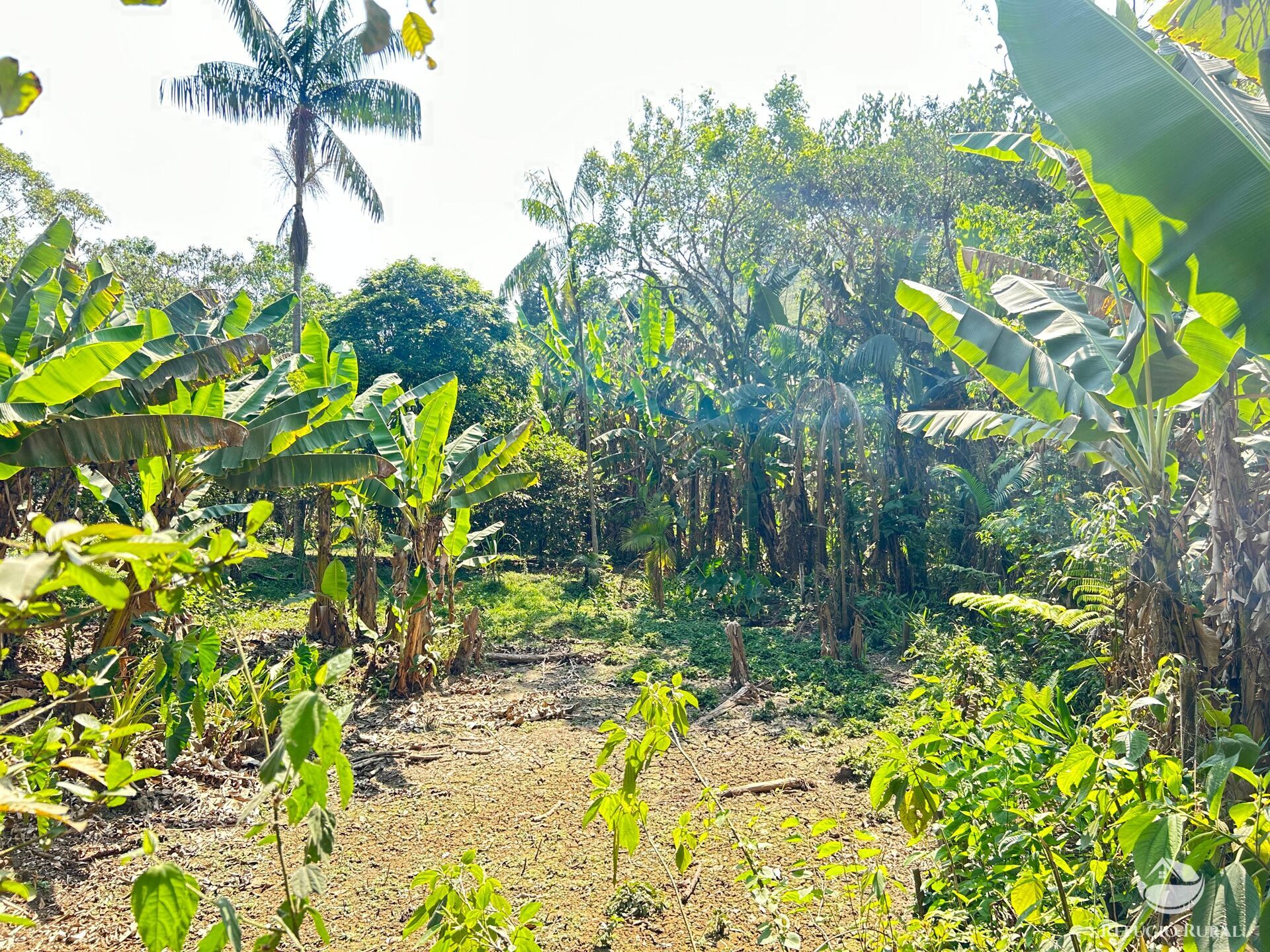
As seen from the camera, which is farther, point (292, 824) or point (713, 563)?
point (713, 563)

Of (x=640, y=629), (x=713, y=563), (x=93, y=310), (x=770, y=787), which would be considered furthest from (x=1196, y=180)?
(x=713, y=563)

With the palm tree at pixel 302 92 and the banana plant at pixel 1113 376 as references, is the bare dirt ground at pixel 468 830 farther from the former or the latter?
the palm tree at pixel 302 92

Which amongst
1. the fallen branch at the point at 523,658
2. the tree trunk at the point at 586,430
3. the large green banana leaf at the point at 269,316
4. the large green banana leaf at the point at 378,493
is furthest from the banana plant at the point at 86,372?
the tree trunk at the point at 586,430

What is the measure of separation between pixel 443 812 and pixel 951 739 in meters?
3.59

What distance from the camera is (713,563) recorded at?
1115 cm

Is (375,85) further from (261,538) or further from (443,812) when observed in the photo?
(443,812)

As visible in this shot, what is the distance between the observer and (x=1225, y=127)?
2.64 m

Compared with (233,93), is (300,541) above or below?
below

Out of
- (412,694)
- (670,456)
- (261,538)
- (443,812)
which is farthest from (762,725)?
(261,538)

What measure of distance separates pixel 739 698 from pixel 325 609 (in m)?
4.29

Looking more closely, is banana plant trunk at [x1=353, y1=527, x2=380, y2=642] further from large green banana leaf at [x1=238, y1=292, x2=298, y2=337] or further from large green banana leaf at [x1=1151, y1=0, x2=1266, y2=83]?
large green banana leaf at [x1=1151, y1=0, x2=1266, y2=83]

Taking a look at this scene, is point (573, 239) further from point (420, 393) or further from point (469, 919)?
point (469, 919)

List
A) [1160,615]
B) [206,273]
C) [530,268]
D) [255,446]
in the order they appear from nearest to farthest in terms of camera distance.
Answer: [1160,615], [255,446], [530,268], [206,273]

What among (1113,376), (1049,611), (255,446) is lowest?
(1049,611)
